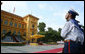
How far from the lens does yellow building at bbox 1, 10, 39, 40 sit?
24781 millimetres

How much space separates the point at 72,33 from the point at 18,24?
2729cm

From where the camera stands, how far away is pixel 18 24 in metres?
28.1

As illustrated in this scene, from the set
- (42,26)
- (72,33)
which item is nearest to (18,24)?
(42,26)

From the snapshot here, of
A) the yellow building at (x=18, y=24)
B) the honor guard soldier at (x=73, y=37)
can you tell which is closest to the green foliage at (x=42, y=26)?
the yellow building at (x=18, y=24)

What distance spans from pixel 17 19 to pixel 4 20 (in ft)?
14.1

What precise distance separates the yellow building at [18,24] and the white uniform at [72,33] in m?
23.8

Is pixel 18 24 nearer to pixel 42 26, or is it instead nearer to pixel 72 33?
pixel 42 26

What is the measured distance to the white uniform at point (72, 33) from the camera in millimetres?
1598

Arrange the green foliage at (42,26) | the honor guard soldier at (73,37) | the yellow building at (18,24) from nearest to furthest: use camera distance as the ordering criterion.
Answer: the honor guard soldier at (73,37) → the yellow building at (18,24) → the green foliage at (42,26)

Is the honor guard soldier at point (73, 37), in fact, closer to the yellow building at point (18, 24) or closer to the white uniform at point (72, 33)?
the white uniform at point (72, 33)

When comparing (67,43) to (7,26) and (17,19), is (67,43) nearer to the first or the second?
(7,26)

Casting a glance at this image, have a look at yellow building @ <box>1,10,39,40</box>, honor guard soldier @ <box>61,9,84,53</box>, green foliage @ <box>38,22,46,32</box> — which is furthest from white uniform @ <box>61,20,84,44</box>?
green foliage @ <box>38,22,46,32</box>

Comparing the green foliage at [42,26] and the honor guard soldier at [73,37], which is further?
the green foliage at [42,26]

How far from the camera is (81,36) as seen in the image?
1591 mm
